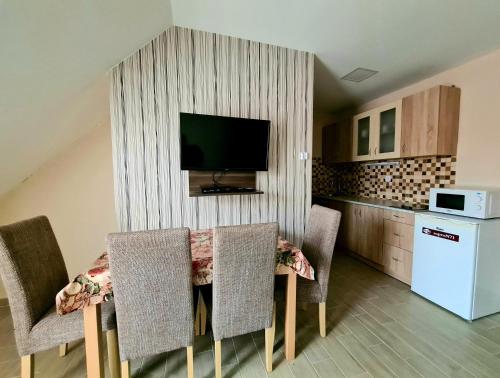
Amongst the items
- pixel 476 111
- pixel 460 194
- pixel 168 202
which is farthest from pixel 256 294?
pixel 476 111

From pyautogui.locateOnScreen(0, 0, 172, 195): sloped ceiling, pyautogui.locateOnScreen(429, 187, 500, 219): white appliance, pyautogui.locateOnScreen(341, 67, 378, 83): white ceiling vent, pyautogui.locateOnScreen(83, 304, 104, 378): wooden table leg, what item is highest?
pyautogui.locateOnScreen(341, 67, 378, 83): white ceiling vent

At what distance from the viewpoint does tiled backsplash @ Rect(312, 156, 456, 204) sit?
2.68 metres

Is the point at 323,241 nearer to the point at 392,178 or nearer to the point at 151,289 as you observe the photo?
the point at 151,289

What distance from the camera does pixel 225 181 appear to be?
7.38ft

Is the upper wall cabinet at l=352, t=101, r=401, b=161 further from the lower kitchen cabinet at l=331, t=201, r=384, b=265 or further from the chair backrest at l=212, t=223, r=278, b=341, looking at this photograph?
the chair backrest at l=212, t=223, r=278, b=341

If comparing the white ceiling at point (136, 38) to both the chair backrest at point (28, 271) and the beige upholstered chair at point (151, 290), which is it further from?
the beige upholstered chair at point (151, 290)

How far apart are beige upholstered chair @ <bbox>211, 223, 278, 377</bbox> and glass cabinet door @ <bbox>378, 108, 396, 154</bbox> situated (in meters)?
2.56

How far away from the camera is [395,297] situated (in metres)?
2.33

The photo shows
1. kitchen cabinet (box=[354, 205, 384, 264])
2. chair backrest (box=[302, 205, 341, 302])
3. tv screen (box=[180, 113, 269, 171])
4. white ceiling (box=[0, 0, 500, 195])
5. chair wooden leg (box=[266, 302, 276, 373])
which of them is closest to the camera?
white ceiling (box=[0, 0, 500, 195])

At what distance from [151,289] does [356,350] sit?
59.9 inches

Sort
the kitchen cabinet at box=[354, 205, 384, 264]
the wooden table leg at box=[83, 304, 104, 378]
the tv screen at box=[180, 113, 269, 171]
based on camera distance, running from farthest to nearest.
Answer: the kitchen cabinet at box=[354, 205, 384, 264] < the tv screen at box=[180, 113, 269, 171] < the wooden table leg at box=[83, 304, 104, 378]

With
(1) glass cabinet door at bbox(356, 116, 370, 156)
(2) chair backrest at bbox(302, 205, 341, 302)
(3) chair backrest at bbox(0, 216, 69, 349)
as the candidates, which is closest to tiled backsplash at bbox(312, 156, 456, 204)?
(1) glass cabinet door at bbox(356, 116, 370, 156)

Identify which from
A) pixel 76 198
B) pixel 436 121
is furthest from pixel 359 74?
pixel 76 198

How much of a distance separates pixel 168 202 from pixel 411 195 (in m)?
3.08
